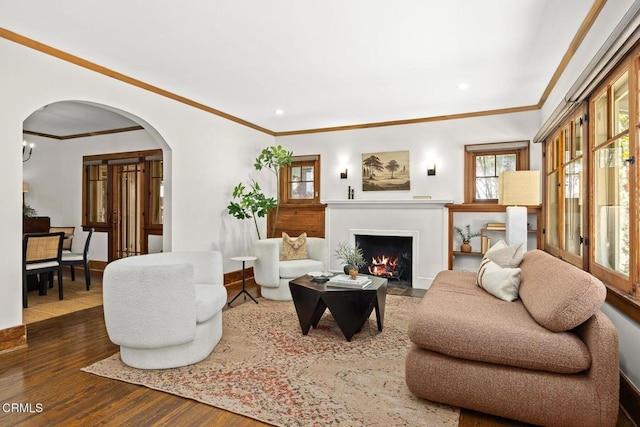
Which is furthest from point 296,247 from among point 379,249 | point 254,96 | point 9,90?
point 9,90

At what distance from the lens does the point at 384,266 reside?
19.1ft

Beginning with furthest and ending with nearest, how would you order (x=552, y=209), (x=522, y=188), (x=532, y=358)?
(x=552, y=209), (x=522, y=188), (x=532, y=358)

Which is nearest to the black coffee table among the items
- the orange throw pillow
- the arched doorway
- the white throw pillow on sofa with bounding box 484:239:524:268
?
the white throw pillow on sofa with bounding box 484:239:524:268

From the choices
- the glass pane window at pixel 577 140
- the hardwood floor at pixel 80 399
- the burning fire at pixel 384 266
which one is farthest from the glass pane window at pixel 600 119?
the burning fire at pixel 384 266

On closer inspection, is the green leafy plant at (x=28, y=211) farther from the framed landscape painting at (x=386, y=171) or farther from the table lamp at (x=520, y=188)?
the table lamp at (x=520, y=188)

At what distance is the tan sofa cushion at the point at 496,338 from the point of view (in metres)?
1.85

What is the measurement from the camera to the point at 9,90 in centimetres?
Result: 293

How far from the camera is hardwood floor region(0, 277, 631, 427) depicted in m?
1.98

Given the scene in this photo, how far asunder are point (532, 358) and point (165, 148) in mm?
4292

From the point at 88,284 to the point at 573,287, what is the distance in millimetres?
5633

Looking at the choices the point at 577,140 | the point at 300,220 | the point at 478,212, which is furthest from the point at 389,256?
the point at 577,140

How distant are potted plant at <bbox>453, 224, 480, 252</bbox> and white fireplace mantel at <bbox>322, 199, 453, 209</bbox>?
451 mm

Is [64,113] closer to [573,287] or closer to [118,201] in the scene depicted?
[118,201]

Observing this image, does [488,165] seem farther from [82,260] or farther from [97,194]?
[97,194]
